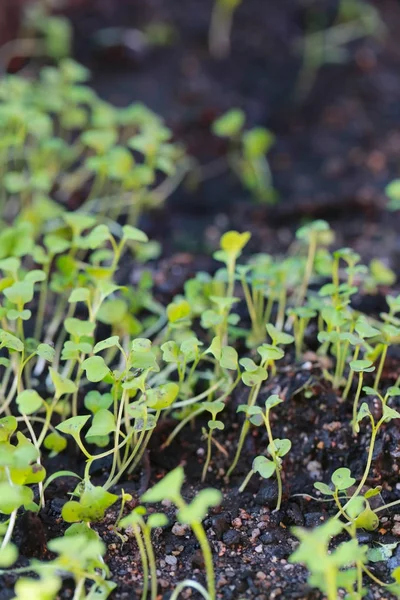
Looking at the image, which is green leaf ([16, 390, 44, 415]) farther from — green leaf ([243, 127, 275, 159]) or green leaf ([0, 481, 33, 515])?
green leaf ([243, 127, 275, 159])

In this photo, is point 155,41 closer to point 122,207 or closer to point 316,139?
point 316,139

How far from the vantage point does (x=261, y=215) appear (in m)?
2.14

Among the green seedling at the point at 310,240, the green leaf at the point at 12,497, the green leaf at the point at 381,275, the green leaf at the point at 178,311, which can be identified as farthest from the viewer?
the green leaf at the point at 381,275

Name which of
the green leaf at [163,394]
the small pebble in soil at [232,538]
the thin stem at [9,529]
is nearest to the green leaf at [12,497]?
the thin stem at [9,529]

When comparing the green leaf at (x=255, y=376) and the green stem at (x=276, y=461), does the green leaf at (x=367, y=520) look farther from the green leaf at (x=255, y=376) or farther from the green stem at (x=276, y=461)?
the green leaf at (x=255, y=376)

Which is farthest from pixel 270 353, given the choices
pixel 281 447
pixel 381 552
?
pixel 381 552

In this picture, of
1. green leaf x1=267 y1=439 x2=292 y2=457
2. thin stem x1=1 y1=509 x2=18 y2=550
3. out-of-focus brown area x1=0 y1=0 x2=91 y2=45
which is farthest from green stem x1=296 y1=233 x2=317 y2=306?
out-of-focus brown area x1=0 y1=0 x2=91 y2=45

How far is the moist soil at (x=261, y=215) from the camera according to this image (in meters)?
1.17

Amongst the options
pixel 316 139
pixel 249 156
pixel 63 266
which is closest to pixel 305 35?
pixel 316 139

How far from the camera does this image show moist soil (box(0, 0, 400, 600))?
1167 mm

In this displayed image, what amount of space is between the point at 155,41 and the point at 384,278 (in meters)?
1.49

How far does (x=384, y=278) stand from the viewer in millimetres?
1653

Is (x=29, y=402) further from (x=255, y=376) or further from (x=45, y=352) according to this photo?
(x=255, y=376)

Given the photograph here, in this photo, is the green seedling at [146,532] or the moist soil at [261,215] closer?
the green seedling at [146,532]
